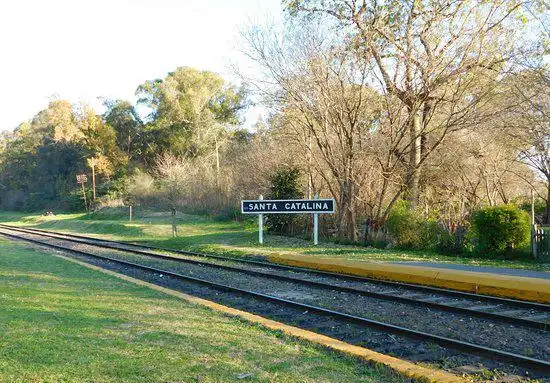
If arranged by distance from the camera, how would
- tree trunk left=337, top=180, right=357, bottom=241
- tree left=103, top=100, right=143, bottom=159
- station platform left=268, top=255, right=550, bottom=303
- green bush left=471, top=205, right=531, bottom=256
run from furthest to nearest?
1. tree left=103, top=100, right=143, bottom=159
2. tree trunk left=337, top=180, right=357, bottom=241
3. green bush left=471, top=205, right=531, bottom=256
4. station platform left=268, top=255, right=550, bottom=303

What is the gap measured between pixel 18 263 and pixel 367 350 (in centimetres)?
1328

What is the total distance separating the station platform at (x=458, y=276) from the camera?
449 inches

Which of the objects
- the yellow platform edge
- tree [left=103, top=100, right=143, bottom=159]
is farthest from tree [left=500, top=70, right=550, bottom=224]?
tree [left=103, top=100, right=143, bottom=159]

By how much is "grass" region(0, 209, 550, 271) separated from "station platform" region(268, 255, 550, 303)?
1759mm

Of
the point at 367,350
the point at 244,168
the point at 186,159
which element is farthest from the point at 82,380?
the point at 186,159

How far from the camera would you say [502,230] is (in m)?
17.8

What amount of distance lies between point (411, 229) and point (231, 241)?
9.01 meters

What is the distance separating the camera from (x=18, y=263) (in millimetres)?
16797

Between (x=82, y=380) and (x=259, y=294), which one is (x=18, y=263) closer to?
(x=259, y=294)

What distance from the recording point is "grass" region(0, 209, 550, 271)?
59.1 feet

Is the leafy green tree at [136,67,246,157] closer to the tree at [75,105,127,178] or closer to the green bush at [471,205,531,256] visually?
the tree at [75,105,127,178]

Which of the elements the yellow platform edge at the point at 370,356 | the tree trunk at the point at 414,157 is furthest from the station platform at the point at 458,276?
the tree trunk at the point at 414,157

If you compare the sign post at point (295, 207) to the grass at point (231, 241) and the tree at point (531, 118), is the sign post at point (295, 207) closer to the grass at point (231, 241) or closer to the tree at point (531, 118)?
the grass at point (231, 241)

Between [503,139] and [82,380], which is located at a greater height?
[503,139]
